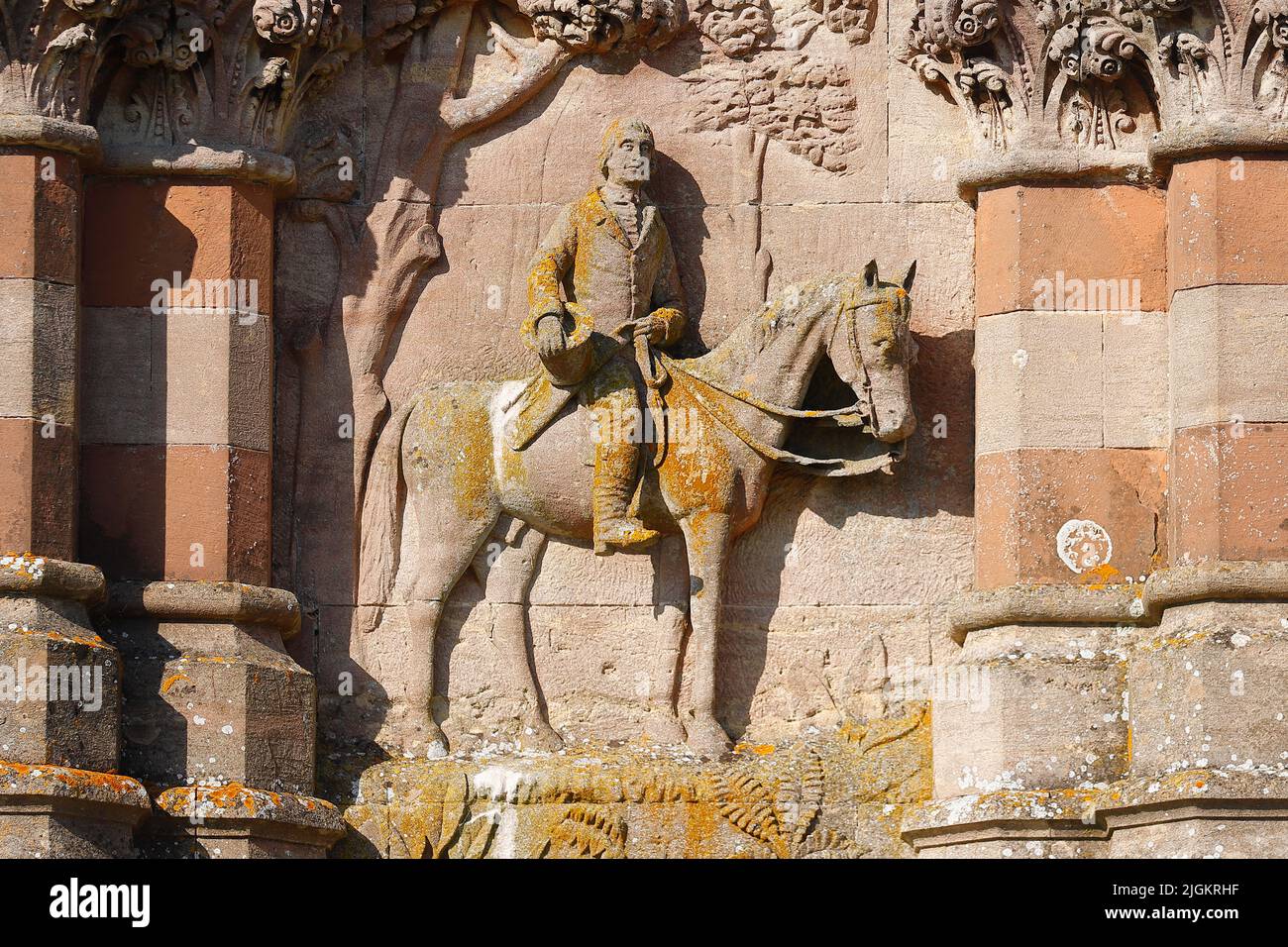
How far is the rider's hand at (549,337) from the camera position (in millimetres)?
16969

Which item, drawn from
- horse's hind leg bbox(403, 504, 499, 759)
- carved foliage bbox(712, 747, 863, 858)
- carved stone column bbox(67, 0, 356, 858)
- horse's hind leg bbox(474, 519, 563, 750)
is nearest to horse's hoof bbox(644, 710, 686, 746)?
carved foliage bbox(712, 747, 863, 858)

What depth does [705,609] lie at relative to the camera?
56.2 feet

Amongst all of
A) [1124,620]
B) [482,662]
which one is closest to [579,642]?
[482,662]

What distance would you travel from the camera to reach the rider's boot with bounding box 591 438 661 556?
672 inches

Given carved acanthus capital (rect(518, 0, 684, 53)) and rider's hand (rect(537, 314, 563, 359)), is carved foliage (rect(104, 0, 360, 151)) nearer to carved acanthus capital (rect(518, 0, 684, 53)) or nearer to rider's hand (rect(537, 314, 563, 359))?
carved acanthus capital (rect(518, 0, 684, 53))

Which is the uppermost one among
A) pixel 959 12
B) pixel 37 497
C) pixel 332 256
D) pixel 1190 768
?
pixel 959 12

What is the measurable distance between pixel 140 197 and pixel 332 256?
111 centimetres

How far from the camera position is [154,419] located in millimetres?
17016

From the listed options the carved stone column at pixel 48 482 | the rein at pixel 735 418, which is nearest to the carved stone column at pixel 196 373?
the carved stone column at pixel 48 482

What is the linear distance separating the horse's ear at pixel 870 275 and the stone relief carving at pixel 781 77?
34.6 inches

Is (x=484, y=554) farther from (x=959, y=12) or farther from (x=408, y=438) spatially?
(x=959, y=12)

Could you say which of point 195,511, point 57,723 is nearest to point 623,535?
point 195,511

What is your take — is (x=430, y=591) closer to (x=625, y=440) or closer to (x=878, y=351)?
(x=625, y=440)

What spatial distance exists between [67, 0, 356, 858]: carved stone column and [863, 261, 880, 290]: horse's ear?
3.00 metres
